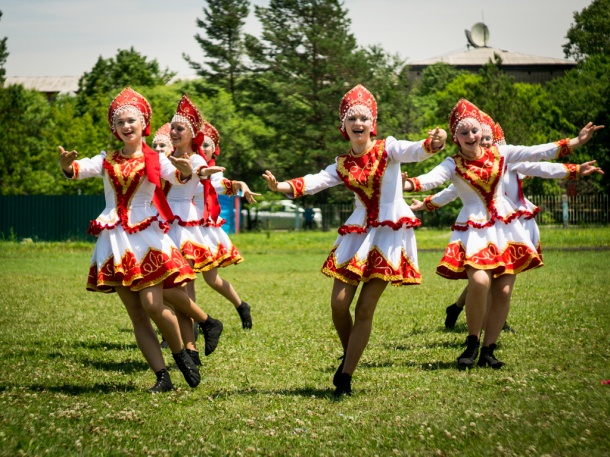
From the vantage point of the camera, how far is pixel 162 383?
7926 millimetres

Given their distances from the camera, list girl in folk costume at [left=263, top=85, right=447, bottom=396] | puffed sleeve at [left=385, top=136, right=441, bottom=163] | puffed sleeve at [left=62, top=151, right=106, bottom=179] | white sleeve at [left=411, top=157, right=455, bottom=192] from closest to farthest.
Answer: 1. puffed sleeve at [left=385, top=136, right=441, bottom=163]
2. girl in folk costume at [left=263, top=85, right=447, bottom=396]
3. puffed sleeve at [left=62, top=151, right=106, bottom=179]
4. white sleeve at [left=411, top=157, right=455, bottom=192]

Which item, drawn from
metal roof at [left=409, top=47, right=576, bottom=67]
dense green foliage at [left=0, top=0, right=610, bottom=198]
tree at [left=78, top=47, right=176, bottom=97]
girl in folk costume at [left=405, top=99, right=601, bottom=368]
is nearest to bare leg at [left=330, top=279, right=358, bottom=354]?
girl in folk costume at [left=405, top=99, right=601, bottom=368]

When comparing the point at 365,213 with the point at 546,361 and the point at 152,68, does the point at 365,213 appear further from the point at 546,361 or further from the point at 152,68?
the point at 152,68

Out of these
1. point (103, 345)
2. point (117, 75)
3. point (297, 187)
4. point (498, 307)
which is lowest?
point (103, 345)

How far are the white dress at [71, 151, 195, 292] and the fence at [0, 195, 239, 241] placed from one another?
28.4 meters

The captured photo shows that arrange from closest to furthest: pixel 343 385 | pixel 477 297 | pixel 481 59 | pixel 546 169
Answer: pixel 343 385, pixel 477 297, pixel 546 169, pixel 481 59

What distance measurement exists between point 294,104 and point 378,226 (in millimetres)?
45346

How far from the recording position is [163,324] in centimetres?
799

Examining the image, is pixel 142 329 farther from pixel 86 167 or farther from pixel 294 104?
pixel 294 104

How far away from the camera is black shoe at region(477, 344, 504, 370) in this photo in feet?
28.8

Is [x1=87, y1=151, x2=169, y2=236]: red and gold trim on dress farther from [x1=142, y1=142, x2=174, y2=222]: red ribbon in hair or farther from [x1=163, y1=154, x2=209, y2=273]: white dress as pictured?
[x1=163, y1=154, x2=209, y2=273]: white dress

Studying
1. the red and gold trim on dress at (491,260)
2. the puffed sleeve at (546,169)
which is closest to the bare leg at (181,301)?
the red and gold trim on dress at (491,260)

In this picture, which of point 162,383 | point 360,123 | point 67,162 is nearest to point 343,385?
point 162,383

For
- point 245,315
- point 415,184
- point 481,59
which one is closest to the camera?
point 415,184
